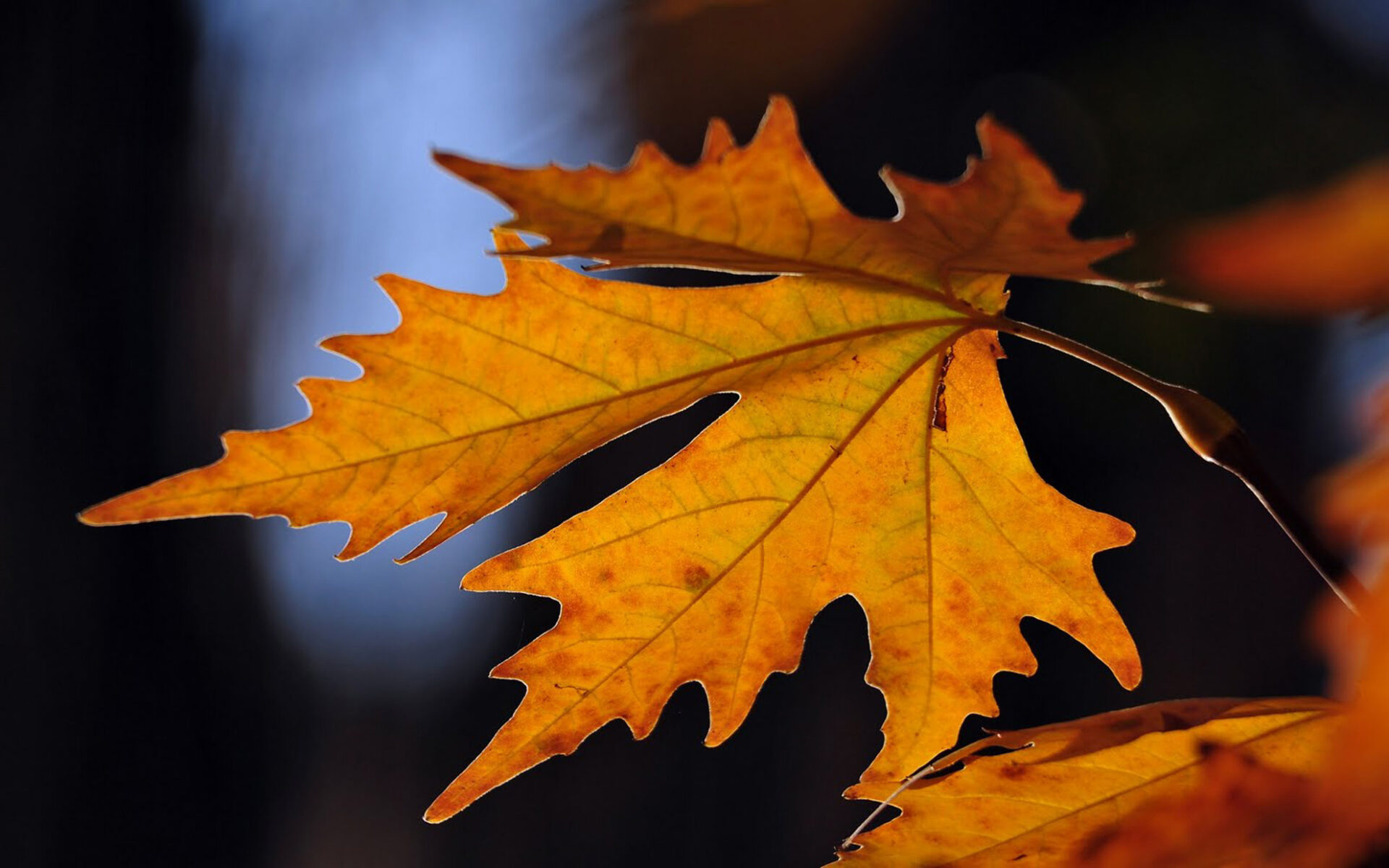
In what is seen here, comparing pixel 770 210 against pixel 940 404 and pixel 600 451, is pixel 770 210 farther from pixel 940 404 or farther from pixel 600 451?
pixel 600 451

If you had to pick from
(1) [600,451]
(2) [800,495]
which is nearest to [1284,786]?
(2) [800,495]

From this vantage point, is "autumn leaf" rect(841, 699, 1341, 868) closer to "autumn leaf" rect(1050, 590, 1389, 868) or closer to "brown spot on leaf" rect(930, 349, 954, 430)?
"autumn leaf" rect(1050, 590, 1389, 868)

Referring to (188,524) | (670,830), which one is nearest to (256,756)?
(188,524)

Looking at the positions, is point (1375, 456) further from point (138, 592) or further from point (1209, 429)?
point (138, 592)

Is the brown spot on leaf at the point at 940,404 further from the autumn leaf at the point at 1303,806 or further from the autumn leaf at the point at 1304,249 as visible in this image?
the autumn leaf at the point at 1304,249

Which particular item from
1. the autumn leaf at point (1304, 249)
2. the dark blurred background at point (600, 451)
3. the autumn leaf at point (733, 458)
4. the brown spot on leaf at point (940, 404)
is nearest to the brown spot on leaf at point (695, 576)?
the autumn leaf at point (733, 458)

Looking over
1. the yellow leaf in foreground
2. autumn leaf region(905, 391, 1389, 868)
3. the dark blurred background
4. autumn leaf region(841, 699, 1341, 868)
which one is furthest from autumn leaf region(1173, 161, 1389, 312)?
the dark blurred background
